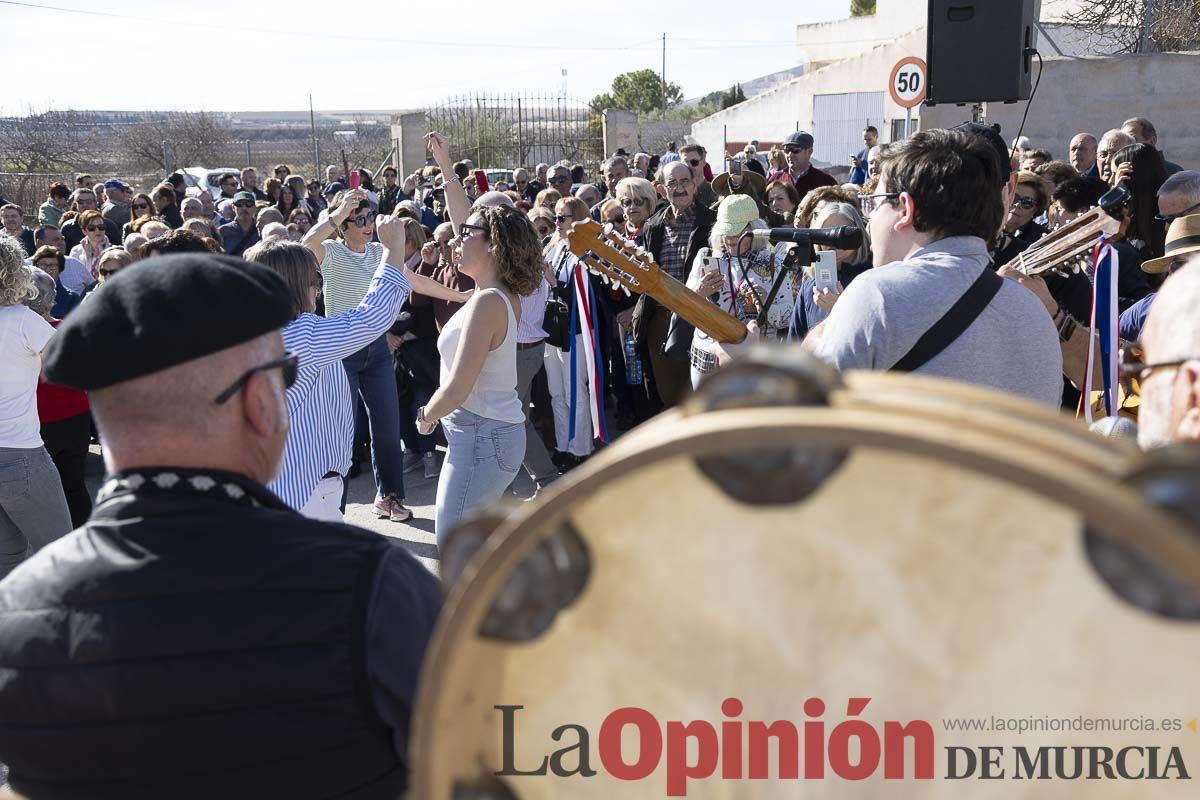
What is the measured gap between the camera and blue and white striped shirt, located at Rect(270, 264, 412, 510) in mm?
3363

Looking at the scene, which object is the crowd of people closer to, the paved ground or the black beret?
the black beret

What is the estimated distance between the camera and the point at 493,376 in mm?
4047

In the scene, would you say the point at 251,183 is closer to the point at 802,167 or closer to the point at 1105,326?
the point at 802,167

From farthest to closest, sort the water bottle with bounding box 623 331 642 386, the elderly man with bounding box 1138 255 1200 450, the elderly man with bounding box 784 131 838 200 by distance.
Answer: the elderly man with bounding box 784 131 838 200 < the water bottle with bounding box 623 331 642 386 < the elderly man with bounding box 1138 255 1200 450

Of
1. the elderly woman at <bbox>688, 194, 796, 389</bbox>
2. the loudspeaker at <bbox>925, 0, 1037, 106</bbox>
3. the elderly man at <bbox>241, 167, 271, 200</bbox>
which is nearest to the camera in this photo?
the elderly woman at <bbox>688, 194, 796, 389</bbox>

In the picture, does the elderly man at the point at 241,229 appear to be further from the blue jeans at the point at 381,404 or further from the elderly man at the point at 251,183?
the blue jeans at the point at 381,404

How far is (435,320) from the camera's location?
6.87 meters

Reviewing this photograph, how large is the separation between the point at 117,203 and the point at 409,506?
7.84 meters

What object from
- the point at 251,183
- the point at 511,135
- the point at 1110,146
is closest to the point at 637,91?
the point at 511,135

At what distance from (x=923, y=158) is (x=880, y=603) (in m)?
2.00

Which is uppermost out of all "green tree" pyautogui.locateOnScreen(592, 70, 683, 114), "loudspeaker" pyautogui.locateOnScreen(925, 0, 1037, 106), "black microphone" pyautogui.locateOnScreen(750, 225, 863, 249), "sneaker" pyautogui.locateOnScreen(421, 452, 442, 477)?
"green tree" pyautogui.locateOnScreen(592, 70, 683, 114)

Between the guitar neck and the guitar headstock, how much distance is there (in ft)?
0.17

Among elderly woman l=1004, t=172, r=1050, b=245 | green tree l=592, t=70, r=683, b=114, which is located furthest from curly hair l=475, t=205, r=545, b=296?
green tree l=592, t=70, r=683, b=114

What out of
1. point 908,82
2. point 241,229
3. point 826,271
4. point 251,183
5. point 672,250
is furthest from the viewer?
point 251,183
